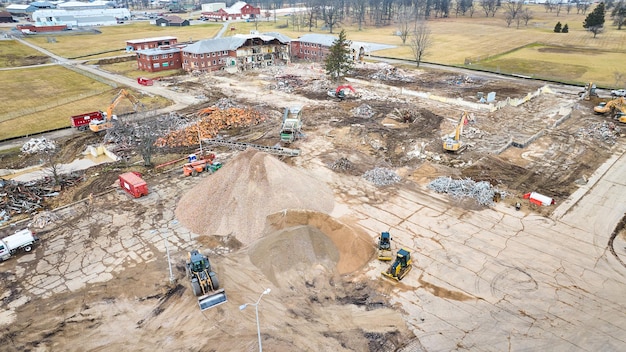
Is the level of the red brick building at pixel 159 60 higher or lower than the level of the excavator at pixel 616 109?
higher

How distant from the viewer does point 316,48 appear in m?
90.4

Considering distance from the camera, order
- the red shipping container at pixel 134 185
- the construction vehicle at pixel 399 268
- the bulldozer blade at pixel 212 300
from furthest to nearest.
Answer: the red shipping container at pixel 134 185, the construction vehicle at pixel 399 268, the bulldozer blade at pixel 212 300

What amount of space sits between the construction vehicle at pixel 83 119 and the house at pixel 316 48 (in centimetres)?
5163

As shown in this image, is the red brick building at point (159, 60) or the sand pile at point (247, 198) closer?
the sand pile at point (247, 198)

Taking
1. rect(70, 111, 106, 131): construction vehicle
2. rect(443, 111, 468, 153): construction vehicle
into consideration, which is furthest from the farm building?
rect(443, 111, 468, 153): construction vehicle

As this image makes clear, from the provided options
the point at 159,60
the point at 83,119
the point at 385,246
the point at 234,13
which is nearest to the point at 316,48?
the point at 159,60

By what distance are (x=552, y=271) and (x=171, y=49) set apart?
81.8m

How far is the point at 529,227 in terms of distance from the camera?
30656mm

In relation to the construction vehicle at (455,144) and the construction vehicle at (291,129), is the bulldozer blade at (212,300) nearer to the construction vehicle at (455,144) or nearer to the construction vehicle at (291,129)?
the construction vehicle at (291,129)

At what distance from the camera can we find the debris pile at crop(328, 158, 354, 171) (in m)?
40.0

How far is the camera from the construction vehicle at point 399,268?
2505cm

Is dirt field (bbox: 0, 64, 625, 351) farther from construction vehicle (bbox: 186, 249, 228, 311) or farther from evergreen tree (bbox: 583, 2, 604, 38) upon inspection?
evergreen tree (bbox: 583, 2, 604, 38)

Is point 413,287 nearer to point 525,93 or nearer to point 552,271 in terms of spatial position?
point 552,271

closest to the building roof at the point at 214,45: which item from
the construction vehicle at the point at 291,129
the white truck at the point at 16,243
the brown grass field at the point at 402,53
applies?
the brown grass field at the point at 402,53
